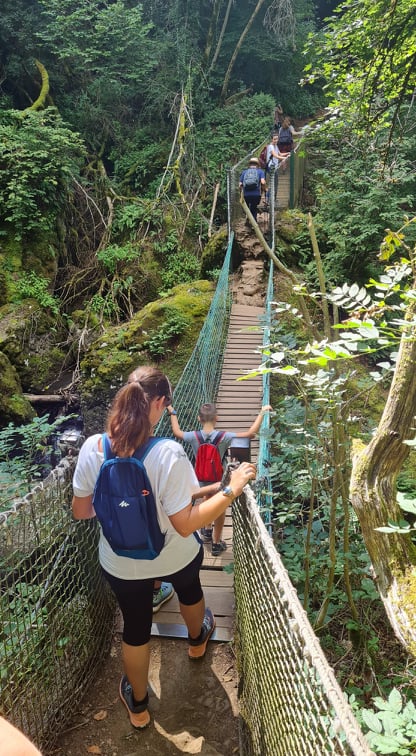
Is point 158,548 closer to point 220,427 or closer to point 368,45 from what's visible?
point 220,427

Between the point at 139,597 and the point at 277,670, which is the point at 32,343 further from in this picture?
the point at 277,670

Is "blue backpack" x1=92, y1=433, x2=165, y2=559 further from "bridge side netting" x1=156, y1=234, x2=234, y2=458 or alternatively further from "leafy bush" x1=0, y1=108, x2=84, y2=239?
"leafy bush" x1=0, y1=108, x2=84, y2=239

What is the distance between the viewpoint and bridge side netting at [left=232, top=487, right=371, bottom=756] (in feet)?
3.02

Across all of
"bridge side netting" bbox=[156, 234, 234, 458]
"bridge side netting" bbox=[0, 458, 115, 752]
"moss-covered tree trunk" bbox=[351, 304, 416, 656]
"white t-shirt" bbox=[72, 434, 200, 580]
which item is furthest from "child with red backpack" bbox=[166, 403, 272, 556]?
"moss-covered tree trunk" bbox=[351, 304, 416, 656]

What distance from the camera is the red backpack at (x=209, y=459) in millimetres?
2701

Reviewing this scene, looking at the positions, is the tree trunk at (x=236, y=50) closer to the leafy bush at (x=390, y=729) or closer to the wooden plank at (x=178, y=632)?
the wooden plank at (x=178, y=632)

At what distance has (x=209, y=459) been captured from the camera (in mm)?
2701

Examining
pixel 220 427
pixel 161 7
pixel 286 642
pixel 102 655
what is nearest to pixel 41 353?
pixel 220 427

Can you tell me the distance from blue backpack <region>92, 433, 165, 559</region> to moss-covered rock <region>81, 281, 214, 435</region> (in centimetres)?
373

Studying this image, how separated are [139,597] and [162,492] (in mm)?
443

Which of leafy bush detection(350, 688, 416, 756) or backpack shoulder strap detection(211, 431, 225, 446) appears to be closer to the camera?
leafy bush detection(350, 688, 416, 756)

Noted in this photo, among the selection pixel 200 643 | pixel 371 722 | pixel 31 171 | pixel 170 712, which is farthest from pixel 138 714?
pixel 31 171

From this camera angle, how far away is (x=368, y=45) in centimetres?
402

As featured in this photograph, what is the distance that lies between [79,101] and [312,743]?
490 inches
